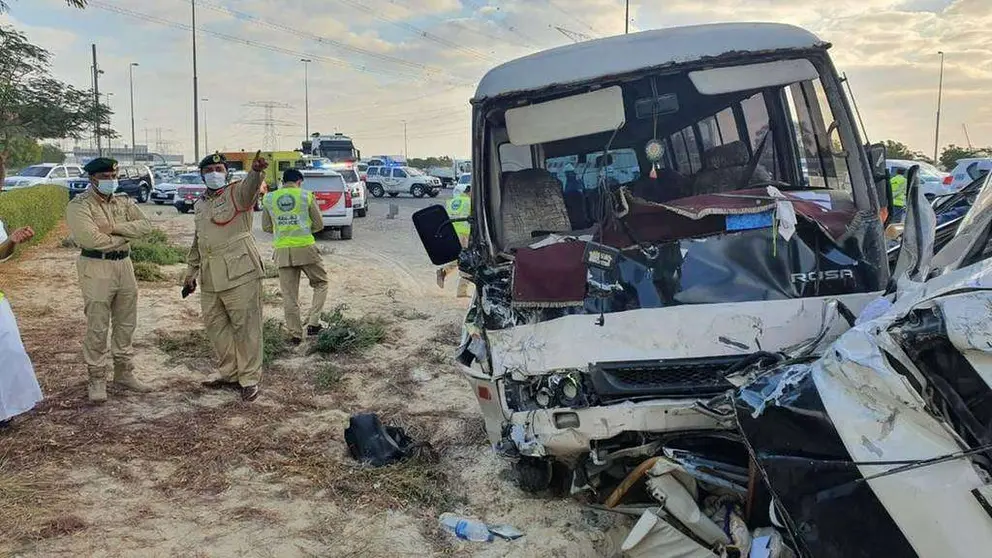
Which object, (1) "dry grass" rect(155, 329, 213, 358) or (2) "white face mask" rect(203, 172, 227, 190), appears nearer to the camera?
(2) "white face mask" rect(203, 172, 227, 190)

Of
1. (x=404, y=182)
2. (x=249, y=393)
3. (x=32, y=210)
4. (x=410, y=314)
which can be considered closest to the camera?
(x=249, y=393)

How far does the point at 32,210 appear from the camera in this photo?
618 inches

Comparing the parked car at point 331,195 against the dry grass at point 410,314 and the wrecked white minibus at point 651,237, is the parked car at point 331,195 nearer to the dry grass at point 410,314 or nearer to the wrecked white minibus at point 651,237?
the dry grass at point 410,314

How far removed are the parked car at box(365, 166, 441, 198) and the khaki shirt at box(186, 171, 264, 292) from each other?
31618 millimetres

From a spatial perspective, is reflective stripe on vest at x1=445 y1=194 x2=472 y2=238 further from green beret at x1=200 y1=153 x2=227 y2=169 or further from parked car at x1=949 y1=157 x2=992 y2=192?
parked car at x1=949 y1=157 x2=992 y2=192

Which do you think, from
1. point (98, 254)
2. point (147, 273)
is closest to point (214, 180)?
point (98, 254)

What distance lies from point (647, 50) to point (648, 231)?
984 mm

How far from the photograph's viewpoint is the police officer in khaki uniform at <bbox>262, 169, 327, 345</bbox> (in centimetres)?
771

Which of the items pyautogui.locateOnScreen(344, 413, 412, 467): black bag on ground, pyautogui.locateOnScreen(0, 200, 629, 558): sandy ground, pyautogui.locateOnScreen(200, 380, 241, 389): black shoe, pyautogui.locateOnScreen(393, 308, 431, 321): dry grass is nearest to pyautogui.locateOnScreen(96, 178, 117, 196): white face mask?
pyautogui.locateOnScreen(0, 200, 629, 558): sandy ground

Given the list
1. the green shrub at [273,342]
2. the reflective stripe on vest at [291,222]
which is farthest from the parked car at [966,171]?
the green shrub at [273,342]

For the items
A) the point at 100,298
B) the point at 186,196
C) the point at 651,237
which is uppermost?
the point at 651,237

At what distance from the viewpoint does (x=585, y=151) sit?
4359 mm

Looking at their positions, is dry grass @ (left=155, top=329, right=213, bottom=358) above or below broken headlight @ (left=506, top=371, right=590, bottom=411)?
below

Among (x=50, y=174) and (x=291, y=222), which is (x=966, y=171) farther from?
(x=50, y=174)
